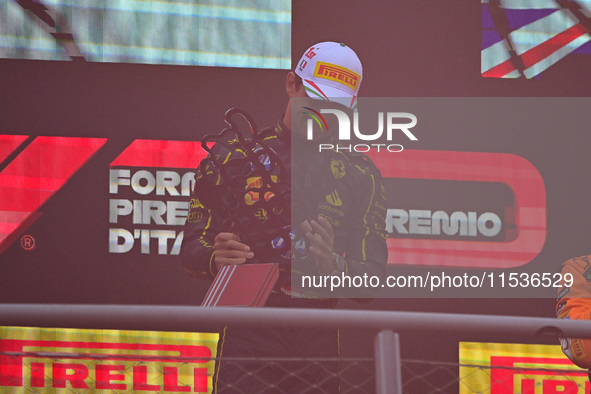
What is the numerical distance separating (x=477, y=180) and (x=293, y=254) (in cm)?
139

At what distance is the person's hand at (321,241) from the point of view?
1.59m

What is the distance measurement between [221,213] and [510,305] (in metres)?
1.64

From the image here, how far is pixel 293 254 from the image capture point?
167cm

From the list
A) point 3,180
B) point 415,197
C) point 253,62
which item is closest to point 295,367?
point 415,197

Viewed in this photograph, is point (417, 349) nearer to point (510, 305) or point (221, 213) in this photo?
point (510, 305)

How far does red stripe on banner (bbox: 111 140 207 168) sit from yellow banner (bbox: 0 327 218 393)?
74 cm

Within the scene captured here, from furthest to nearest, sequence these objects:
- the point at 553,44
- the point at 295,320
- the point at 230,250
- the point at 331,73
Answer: the point at 553,44 < the point at 331,73 < the point at 230,250 < the point at 295,320

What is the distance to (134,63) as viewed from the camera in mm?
2725

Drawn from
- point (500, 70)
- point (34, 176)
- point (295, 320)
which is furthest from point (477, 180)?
point (34, 176)

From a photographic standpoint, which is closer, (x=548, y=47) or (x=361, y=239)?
(x=361, y=239)

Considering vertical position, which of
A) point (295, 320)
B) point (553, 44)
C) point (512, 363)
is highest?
point (553, 44)

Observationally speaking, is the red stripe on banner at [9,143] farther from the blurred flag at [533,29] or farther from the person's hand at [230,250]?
the blurred flag at [533,29]

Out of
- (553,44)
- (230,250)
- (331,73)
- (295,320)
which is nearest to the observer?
(295,320)

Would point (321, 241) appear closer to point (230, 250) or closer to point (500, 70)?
point (230, 250)
